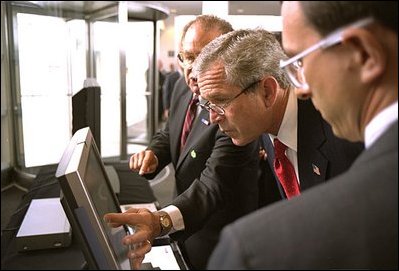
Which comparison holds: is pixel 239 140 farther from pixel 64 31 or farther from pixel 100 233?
pixel 64 31

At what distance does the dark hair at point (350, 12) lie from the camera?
49 centimetres

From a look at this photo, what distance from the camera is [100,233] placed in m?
0.67

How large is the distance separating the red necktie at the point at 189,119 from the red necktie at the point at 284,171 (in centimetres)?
53

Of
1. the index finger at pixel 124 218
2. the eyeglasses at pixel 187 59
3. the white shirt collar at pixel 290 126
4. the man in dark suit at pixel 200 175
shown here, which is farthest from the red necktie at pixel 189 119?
the index finger at pixel 124 218

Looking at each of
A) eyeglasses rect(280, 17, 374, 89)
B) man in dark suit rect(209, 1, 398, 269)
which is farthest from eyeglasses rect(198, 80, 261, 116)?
man in dark suit rect(209, 1, 398, 269)

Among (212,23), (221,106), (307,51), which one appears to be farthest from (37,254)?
(307,51)

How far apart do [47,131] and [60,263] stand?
2395mm

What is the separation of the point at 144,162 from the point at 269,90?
0.62 m

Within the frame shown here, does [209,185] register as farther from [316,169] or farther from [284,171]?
[316,169]

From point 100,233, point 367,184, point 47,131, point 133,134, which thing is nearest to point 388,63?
point 367,184

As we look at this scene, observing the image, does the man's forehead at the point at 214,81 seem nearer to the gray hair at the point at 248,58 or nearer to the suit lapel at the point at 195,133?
the gray hair at the point at 248,58

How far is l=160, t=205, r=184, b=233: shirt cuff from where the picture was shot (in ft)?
3.95

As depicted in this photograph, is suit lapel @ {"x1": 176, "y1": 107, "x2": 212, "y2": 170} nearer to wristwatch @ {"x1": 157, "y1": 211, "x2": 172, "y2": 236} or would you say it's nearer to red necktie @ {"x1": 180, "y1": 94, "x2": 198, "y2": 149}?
red necktie @ {"x1": 180, "y1": 94, "x2": 198, "y2": 149}

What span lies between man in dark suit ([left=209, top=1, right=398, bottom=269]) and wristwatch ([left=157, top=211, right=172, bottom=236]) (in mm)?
664
